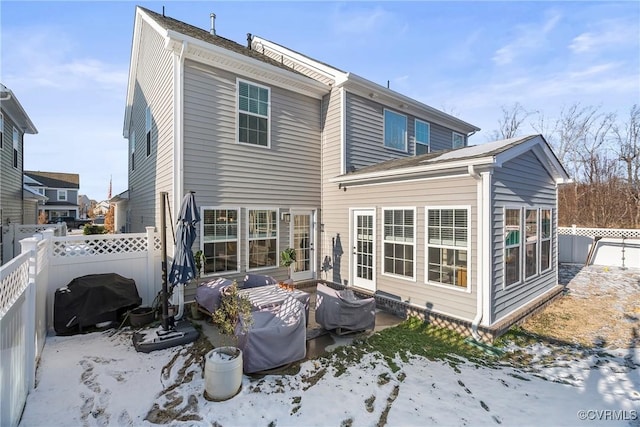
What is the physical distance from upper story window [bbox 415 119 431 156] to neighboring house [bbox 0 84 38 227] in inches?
541

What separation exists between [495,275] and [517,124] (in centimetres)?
2467

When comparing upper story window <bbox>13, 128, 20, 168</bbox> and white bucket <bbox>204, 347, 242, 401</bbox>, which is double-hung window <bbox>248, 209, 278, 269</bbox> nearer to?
white bucket <bbox>204, 347, 242, 401</bbox>

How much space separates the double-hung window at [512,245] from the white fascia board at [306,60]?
5.62m

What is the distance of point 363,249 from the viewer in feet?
26.2

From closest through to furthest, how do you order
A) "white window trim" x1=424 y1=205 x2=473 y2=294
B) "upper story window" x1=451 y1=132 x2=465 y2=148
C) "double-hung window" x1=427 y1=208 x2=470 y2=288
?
"white window trim" x1=424 y1=205 x2=473 y2=294
"double-hung window" x1=427 y1=208 x2=470 y2=288
"upper story window" x1=451 y1=132 x2=465 y2=148

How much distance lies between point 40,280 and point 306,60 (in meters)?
8.65

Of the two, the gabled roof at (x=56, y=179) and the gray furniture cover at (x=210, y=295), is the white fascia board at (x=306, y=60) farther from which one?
the gabled roof at (x=56, y=179)

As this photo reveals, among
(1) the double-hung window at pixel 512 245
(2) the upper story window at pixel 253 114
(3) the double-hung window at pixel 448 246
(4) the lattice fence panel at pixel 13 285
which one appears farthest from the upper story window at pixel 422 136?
(4) the lattice fence panel at pixel 13 285

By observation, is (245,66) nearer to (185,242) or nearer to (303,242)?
(185,242)

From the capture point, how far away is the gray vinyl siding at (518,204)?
581 cm

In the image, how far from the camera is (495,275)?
5754 mm

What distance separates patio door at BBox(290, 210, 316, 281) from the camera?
859 cm

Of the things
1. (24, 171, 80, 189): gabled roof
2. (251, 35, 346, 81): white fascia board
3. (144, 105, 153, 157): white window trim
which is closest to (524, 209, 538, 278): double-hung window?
(251, 35, 346, 81): white fascia board

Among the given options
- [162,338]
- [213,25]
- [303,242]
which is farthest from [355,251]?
[213,25]
